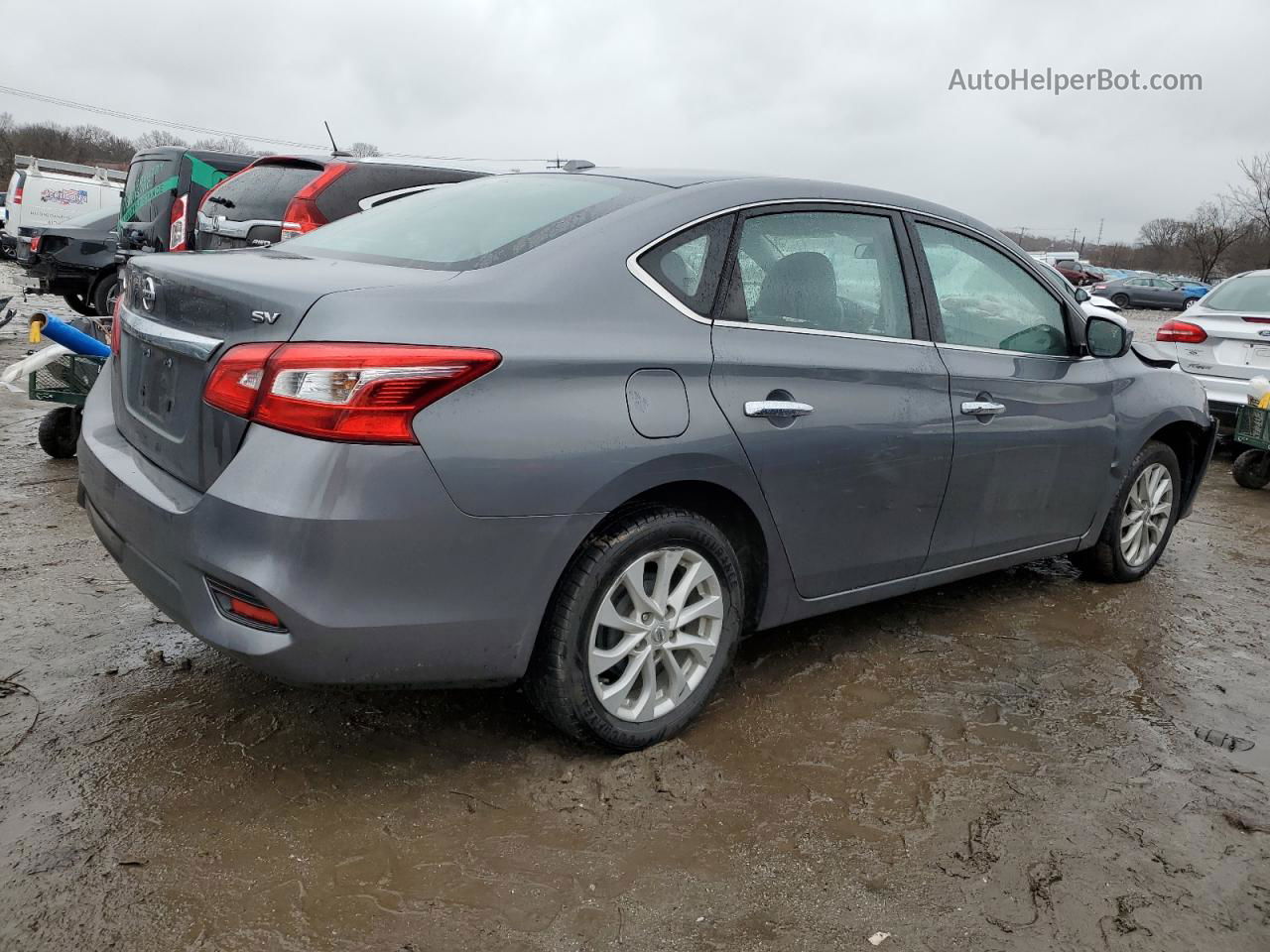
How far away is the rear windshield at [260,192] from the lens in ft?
25.0

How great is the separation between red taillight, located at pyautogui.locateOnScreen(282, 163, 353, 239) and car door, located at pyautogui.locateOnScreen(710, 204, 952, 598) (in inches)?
183

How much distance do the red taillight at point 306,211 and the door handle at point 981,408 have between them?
16.0 ft

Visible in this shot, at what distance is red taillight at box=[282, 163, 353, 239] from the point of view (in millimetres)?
7098

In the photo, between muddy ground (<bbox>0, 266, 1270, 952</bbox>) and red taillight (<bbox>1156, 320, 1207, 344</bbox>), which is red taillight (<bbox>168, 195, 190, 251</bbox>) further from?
red taillight (<bbox>1156, 320, 1207, 344</bbox>)

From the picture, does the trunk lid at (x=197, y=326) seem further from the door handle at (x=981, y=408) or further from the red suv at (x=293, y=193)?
the red suv at (x=293, y=193)

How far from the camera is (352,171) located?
751 cm

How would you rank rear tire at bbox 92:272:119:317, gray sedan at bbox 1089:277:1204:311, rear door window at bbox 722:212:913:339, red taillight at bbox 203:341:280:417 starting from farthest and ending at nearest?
gray sedan at bbox 1089:277:1204:311 < rear tire at bbox 92:272:119:317 < rear door window at bbox 722:212:913:339 < red taillight at bbox 203:341:280:417

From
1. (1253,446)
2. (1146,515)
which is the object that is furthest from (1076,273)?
(1146,515)

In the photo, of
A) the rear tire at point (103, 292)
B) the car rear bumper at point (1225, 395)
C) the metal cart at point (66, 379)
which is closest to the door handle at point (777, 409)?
the metal cart at point (66, 379)

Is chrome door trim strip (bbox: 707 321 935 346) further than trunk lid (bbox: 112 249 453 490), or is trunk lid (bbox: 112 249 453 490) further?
chrome door trim strip (bbox: 707 321 935 346)

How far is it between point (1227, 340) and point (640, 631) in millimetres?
7178

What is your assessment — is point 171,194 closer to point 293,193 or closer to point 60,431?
point 293,193

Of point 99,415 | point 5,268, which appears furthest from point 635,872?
point 5,268

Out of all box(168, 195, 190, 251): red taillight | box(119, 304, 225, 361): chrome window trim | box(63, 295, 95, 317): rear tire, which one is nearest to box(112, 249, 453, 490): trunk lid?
box(119, 304, 225, 361): chrome window trim
